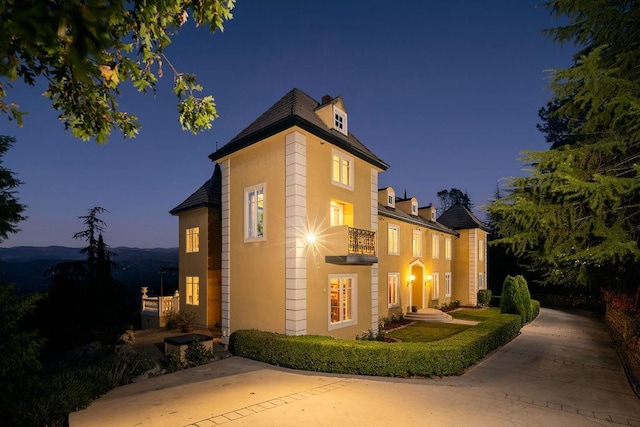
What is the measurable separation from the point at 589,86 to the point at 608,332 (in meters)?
19.4

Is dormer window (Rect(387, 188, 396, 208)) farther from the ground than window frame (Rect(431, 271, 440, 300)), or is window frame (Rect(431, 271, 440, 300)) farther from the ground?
dormer window (Rect(387, 188, 396, 208))

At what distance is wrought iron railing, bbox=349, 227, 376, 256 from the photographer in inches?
479

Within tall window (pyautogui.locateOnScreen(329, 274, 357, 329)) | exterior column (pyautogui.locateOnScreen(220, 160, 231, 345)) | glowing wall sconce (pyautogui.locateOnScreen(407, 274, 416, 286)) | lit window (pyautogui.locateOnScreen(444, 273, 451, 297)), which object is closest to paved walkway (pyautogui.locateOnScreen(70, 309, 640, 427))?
exterior column (pyautogui.locateOnScreen(220, 160, 231, 345))

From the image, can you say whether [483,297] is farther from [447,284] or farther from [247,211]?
[247,211]

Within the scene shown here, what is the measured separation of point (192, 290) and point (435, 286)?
16685 mm

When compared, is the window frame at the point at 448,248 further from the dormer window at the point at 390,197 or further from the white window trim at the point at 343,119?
the white window trim at the point at 343,119

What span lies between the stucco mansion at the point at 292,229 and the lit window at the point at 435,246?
11.9 meters

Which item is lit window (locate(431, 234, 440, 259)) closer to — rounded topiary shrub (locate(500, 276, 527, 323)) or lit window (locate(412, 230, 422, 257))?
lit window (locate(412, 230, 422, 257))

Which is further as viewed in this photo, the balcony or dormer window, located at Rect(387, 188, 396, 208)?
dormer window, located at Rect(387, 188, 396, 208)

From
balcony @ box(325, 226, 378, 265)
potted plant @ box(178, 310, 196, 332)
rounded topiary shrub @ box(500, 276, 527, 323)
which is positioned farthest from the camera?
rounded topiary shrub @ box(500, 276, 527, 323)

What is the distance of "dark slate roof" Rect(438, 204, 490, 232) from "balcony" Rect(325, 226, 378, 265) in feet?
61.5

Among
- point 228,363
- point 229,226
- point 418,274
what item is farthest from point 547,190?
point 418,274

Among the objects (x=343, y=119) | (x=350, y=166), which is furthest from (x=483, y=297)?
(x=343, y=119)

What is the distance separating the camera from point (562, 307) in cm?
3128
